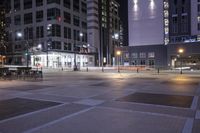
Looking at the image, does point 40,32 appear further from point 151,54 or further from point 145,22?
point 151,54

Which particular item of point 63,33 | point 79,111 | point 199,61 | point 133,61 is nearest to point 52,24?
point 63,33

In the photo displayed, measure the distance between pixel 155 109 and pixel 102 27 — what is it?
9895 centimetres

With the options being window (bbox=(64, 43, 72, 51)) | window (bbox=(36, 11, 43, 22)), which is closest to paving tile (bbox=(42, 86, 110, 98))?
window (bbox=(64, 43, 72, 51))

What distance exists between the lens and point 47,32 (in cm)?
8019

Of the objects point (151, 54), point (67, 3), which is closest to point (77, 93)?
point (151, 54)

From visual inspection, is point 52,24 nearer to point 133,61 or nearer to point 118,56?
point 118,56

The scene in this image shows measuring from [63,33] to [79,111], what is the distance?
75.6 meters

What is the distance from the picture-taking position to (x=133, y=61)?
76.1m

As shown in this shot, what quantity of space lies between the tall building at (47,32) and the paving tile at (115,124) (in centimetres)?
6873

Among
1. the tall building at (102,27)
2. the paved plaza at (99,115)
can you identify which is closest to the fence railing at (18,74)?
the paved plaza at (99,115)

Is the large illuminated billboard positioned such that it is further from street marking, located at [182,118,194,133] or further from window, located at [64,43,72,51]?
street marking, located at [182,118,194,133]

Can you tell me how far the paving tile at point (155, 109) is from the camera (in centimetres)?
941

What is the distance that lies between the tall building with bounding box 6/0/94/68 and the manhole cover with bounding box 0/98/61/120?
64.5m

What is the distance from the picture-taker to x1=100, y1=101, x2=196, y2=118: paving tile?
9.41 m
